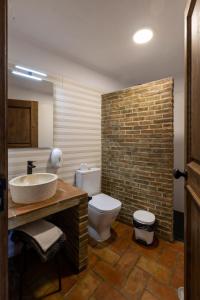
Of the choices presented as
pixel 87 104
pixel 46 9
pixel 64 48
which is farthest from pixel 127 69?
pixel 46 9

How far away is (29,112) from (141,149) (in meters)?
1.51

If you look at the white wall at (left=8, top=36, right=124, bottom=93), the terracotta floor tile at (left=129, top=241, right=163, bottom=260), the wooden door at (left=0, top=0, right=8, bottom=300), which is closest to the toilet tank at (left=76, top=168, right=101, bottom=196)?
the terracotta floor tile at (left=129, top=241, right=163, bottom=260)

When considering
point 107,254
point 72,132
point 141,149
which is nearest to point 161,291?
point 107,254

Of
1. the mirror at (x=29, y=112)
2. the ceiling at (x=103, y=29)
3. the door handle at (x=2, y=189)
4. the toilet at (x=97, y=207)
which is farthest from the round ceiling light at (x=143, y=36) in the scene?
the door handle at (x=2, y=189)

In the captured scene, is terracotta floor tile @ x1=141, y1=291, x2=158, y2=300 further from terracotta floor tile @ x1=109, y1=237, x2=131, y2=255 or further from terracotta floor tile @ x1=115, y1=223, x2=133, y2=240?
terracotta floor tile @ x1=115, y1=223, x2=133, y2=240

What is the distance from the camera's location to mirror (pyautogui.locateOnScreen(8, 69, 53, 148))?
5.64ft

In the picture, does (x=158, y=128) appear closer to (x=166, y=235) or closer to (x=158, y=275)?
(x=166, y=235)

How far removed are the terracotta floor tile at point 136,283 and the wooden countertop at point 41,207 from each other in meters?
0.83

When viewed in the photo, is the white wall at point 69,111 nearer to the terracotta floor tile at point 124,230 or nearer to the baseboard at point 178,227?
the terracotta floor tile at point 124,230

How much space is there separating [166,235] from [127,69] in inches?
96.1

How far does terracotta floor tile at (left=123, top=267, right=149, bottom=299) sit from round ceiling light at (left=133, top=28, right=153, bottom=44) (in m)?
2.39

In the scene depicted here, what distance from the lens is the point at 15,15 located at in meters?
1.48

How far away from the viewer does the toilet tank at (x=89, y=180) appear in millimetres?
2225

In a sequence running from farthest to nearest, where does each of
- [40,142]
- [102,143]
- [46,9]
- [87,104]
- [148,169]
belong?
[102,143] < [87,104] < [148,169] < [40,142] < [46,9]
